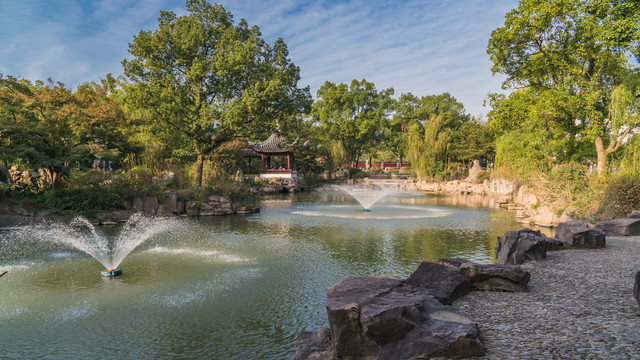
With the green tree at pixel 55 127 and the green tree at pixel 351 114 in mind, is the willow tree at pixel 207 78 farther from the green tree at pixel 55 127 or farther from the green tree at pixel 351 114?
the green tree at pixel 351 114

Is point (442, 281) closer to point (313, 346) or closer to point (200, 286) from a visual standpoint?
point (313, 346)

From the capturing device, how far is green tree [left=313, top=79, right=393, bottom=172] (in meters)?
47.9

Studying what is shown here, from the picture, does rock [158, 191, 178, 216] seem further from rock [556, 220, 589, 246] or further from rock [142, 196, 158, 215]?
rock [556, 220, 589, 246]

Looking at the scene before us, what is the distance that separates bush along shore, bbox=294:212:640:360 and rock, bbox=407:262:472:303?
1cm

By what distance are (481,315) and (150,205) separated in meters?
14.3

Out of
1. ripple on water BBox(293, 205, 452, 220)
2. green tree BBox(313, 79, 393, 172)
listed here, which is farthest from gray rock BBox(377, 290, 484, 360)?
green tree BBox(313, 79, 393, 172)

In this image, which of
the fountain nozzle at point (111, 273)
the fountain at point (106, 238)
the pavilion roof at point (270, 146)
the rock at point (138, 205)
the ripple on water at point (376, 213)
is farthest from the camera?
the pavilion roof at point (270, 146)

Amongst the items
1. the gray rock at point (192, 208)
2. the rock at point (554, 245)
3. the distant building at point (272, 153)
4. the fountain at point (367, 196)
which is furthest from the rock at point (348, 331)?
the distant building at point (272, 153)

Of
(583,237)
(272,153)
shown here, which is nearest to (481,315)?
(583,237)

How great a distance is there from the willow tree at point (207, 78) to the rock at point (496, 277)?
14.0 metres

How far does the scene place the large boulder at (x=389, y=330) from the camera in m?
3.17

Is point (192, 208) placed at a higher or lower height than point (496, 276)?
higher

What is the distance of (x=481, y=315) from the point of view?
4164mm

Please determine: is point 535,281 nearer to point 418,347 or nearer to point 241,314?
point 418,347
